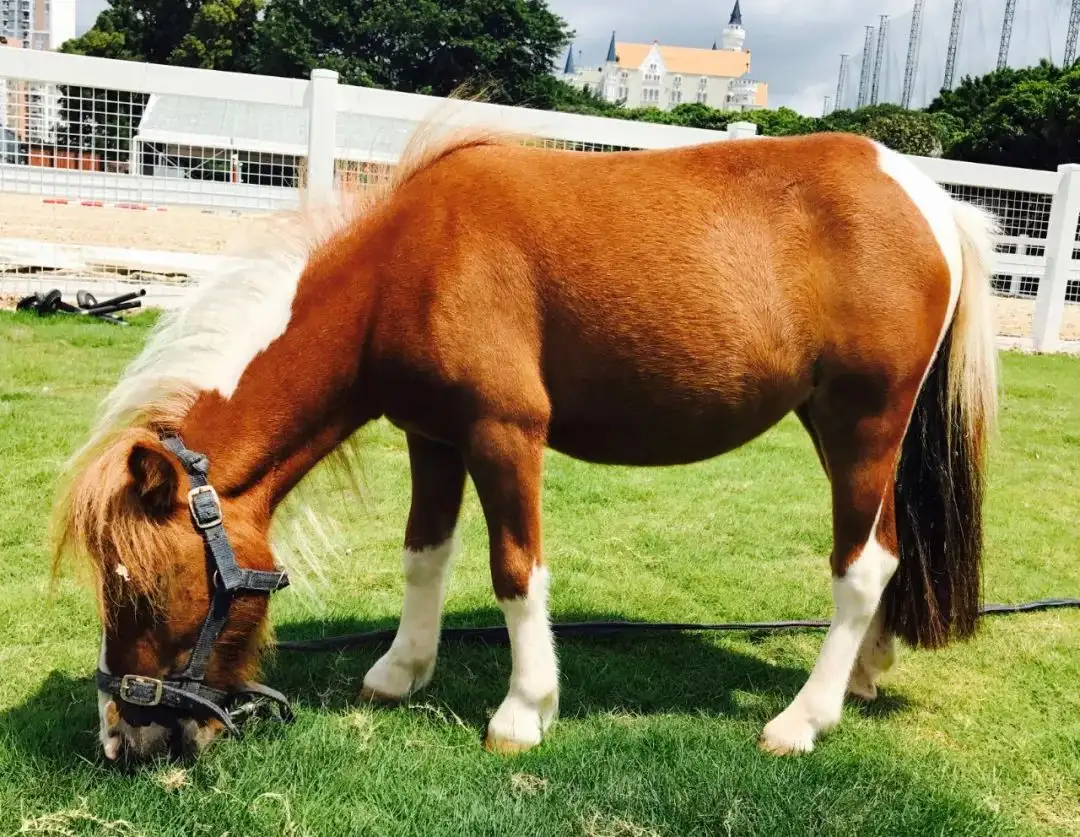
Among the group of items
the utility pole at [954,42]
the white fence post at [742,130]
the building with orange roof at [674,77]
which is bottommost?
the white fence post at [742,130]

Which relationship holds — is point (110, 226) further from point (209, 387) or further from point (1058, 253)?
point (1058, 253)

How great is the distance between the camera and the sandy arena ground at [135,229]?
11281 mm

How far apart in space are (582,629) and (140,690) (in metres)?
1.87

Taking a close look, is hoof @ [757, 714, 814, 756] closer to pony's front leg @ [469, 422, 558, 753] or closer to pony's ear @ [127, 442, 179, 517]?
pony's front leg @ [469, 422, 558, 753]

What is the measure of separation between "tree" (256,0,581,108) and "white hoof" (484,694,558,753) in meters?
51.3

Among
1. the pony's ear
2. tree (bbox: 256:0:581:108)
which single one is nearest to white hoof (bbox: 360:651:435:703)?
the pony's ear

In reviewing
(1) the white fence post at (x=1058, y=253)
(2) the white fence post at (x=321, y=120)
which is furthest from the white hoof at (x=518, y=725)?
(1) the white fence post at (x=1058, y=253)

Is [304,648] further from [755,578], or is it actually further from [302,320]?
[755,578]

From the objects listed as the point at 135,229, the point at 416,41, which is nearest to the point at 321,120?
the point at 135,229

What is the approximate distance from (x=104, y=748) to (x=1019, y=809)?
2.70m

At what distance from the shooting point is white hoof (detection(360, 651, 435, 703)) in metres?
3.17

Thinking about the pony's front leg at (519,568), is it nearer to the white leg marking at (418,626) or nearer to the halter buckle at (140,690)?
the white leg marking at (418,626)

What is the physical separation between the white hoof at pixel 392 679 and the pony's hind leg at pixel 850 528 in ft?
4.08

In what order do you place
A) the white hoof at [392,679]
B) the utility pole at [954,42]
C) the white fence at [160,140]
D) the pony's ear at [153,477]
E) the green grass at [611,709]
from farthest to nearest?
the utility pole at [954,42] < the white fence at [160,140] < the white hoof at [392,679] < the green grass at [611,709] < the pony's ear at [153,477]
